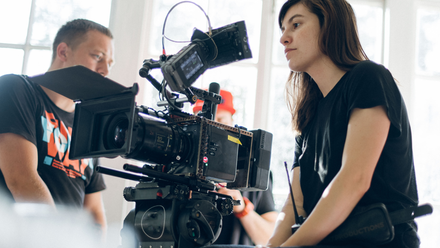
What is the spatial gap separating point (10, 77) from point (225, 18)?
1.53 metres

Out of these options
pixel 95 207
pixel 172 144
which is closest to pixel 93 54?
pixel 95 207

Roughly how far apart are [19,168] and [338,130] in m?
1.12

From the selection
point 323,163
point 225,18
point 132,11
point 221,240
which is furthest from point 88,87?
point 225,18

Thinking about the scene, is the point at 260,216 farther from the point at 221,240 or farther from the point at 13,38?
the point at 13,38

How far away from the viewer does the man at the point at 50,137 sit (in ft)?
4.39

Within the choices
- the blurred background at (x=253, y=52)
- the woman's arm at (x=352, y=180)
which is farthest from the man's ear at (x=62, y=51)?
the woman's arm at (x=352, y=180)

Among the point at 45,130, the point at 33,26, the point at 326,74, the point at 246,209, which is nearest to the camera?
the point at 326,74

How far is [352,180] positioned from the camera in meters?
0.75

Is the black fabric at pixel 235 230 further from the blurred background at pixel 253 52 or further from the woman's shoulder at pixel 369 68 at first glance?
the woman's shoulder at pixel 369 68

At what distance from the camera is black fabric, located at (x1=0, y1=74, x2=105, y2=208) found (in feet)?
4.52

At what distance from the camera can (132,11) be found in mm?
2424

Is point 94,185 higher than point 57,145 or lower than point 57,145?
lower

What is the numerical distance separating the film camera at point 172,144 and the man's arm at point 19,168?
0.48 meters

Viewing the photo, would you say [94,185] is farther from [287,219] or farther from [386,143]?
[386,143]
